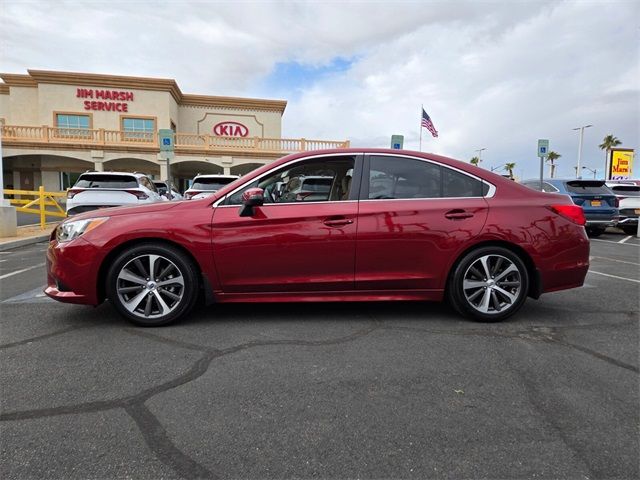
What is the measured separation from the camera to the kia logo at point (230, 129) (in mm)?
33250

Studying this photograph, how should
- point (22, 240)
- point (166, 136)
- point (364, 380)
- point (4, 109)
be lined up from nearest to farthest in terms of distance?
point (364, 380) < point (22, 240) < point (166, 136) < point (4, 109)

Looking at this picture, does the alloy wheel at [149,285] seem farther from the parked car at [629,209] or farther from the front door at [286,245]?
the parked car at [629,209]

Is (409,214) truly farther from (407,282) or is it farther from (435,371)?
(435,371)

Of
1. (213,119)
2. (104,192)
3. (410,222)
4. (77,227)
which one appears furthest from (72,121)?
(410,222)

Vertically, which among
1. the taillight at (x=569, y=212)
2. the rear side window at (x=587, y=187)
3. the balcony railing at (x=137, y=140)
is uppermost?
the balcony railing at (x=137, y=140)

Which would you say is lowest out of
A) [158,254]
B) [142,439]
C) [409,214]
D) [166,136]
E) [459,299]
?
[142,439]

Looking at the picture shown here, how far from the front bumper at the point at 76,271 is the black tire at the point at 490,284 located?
10.5 ft

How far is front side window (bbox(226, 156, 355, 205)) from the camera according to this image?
404 cm

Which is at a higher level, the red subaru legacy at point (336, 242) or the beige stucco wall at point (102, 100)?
the beige stucco wall at point (102, 100)

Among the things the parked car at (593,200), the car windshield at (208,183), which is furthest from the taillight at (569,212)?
the car windshield at (208,183)

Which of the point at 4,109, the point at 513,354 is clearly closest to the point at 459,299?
the point at 513,354

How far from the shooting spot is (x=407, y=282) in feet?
13.2

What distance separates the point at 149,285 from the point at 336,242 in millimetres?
1689

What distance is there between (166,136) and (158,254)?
32.0 ft
